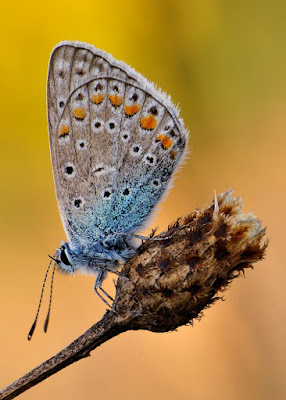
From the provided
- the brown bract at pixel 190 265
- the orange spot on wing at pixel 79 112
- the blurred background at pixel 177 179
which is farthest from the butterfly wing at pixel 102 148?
the blurred background at pixel 177 179

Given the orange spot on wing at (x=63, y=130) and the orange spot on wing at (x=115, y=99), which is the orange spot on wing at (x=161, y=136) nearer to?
the orange spot on wing at (x=115, y=99)

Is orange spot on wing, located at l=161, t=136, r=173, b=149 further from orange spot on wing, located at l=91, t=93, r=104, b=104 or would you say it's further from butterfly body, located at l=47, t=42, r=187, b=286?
orange spot on wing, located at l=91, t=93, r=104, b=104

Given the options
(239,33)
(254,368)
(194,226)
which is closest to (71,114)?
(194,226)

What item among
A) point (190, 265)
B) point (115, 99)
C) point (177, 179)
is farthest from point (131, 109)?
point (177, 179)

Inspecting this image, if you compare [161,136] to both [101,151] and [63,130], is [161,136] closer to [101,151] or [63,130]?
[101,151]

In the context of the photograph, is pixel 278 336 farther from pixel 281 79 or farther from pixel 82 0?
pixel 82 0

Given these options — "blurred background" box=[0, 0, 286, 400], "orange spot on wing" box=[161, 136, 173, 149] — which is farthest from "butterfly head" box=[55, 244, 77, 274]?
"blurred background" box=[0, 0, 286, 400]
